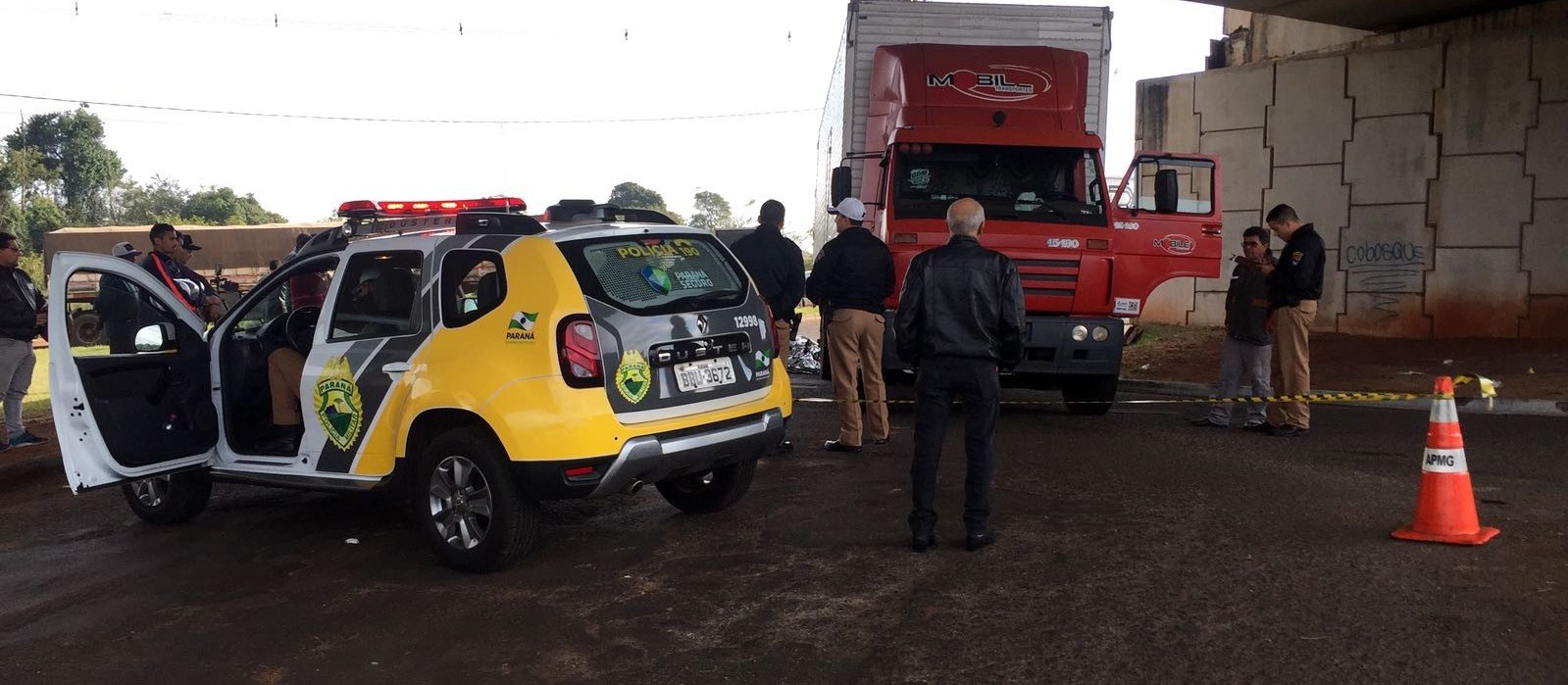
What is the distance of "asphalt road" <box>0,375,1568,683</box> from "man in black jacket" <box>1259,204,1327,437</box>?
1594mm

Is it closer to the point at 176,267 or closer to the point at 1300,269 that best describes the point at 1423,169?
the point at 1300,269

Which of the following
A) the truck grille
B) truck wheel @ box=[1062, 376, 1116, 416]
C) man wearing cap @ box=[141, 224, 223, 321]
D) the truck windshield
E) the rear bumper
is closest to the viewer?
the rear bumper

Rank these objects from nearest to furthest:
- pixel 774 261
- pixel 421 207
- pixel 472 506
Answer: pixel 472 506, pixel 421 207, pixel 774 261

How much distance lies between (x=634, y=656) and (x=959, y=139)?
22.0 ft

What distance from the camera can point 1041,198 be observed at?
1016cm

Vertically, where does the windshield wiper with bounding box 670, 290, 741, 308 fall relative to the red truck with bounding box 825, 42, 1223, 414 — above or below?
below

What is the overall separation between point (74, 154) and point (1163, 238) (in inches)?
2853

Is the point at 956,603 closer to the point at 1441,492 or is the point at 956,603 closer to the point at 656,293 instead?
the point at 656,293

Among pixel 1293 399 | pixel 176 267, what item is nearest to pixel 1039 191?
pixel 1293 399

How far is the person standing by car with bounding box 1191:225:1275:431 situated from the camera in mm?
9812

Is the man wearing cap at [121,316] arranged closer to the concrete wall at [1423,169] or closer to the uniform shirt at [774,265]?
the uniform shirt at [774,265]

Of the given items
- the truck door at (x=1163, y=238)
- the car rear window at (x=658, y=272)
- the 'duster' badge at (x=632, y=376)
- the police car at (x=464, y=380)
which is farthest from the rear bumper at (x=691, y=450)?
the truck door at (x=1163, y=238)

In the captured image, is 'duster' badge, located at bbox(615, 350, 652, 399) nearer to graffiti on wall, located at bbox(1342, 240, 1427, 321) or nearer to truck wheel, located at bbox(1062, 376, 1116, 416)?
truck wheel, located at bbox(1062, 376, 1116, 416)

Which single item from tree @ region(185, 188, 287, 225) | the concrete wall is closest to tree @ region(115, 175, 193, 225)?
tree @ region(185, 188, 287, 225)
